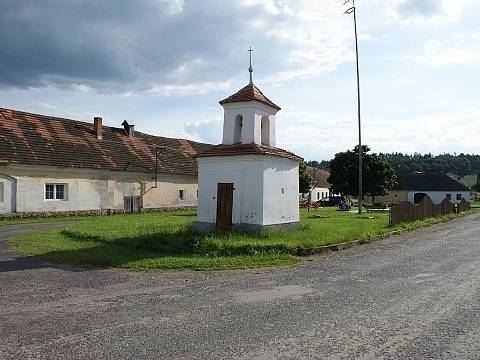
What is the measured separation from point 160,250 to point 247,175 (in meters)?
3.74

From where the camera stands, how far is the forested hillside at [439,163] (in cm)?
13125

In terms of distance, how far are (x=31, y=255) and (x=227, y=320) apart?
8.04 meters

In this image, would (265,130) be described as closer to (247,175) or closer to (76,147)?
(247,175)

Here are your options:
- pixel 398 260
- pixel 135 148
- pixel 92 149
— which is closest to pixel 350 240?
pixel 398 260

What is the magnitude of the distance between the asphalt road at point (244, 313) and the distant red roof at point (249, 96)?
22.0 ft

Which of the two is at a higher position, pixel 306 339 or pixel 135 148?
pixel 135 148

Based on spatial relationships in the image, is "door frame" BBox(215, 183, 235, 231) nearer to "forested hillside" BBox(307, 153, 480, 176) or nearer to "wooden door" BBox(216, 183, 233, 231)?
"wooden door" BBox(216, 183, 233, 231)

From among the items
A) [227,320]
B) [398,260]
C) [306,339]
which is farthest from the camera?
[398,260]

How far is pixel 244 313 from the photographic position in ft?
22.3

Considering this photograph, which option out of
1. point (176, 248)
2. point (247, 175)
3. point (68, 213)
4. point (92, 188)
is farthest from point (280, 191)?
point (92, 188)

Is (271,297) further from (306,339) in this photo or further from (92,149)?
(92,149)

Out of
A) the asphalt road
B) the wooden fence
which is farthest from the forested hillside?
the asphalt road

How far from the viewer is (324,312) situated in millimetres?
6859

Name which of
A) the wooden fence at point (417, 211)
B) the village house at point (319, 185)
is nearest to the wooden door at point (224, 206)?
the wooden fence at point (417, 211)
